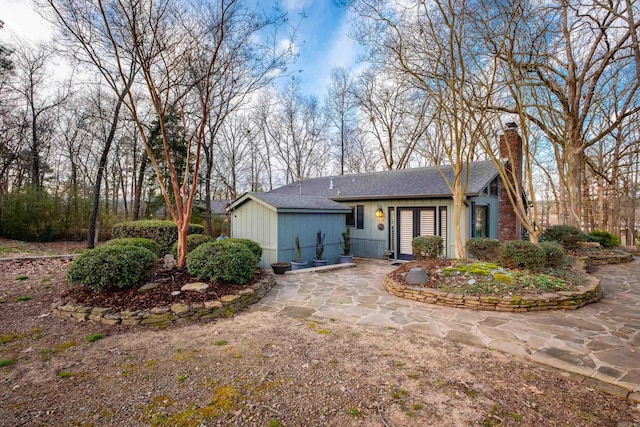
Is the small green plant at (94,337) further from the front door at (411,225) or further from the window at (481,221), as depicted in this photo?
the window at (481,221)

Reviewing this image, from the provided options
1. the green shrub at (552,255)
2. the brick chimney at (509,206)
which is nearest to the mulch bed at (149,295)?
the green shrub at (552,255)

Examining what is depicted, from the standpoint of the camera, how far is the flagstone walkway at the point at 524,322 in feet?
10.00

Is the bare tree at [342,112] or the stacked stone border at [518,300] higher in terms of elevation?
the bare tree at [342,112]

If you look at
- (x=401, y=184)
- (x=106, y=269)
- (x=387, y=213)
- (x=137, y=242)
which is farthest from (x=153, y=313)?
(x=401, y=184)

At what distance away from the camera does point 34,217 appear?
39.2 feet

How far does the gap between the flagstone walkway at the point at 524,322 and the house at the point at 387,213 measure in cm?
206

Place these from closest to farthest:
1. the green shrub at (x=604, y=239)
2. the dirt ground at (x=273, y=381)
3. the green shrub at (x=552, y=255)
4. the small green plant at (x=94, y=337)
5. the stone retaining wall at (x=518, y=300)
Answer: the dirt ground at (x=273, y=381) < the small green plant at (x=94, y=337) < the stone retaining wall at (x=518, y=300) < the green shrub at (x=552, y=255) < the green shrub at (x=604, y=239)

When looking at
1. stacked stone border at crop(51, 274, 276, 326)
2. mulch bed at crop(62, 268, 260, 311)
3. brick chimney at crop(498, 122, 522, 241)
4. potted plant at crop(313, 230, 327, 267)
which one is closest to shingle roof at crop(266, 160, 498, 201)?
brick chimney at crop(498, 122, 522, 241)

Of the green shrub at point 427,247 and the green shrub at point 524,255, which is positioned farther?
the green shrub at point 427,247

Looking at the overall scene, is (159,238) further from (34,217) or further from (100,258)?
(34,217)

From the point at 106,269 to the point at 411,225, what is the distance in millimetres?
8214

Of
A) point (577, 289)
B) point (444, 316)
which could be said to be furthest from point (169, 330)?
point (577, 289)

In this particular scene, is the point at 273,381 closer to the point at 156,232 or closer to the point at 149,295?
the point at 149,295

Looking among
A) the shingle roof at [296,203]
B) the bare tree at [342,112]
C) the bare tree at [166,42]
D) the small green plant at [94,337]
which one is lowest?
the small green plant at [94,337]
